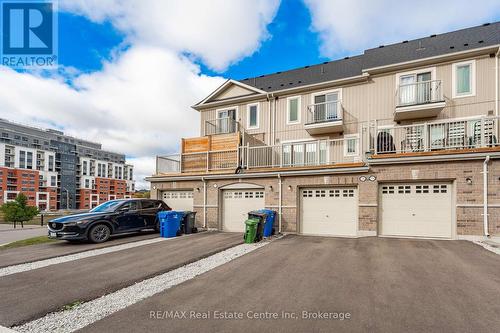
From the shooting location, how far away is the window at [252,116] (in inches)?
645

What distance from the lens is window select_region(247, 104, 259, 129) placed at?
53.8ft

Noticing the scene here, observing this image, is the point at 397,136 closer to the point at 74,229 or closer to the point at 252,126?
the point at 252,126

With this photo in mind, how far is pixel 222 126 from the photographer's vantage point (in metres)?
17.0

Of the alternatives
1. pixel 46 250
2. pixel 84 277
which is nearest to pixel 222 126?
pixel 46 250

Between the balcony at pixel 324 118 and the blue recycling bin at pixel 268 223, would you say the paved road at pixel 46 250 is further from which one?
the balcony at pixel 324 118

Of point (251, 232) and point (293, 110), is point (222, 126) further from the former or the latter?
point (251, 232)

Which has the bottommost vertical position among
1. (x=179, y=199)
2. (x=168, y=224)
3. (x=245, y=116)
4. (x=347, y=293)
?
(x=168, y=224)

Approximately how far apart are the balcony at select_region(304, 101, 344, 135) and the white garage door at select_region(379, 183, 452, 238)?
5420mm

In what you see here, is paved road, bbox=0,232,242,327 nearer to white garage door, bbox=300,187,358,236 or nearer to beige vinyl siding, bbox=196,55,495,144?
white garage door, bbox=300,187,358,236

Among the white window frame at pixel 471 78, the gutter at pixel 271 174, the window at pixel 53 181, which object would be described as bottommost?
the window at pixel 53 181

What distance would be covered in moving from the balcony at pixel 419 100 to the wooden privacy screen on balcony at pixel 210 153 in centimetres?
816

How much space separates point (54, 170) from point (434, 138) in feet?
389

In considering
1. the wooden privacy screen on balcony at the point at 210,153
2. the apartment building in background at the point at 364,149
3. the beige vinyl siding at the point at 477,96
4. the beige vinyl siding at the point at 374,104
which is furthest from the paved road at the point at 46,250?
the beige vinyl siding at the point at 477,96

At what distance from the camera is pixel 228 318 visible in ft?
12.1
